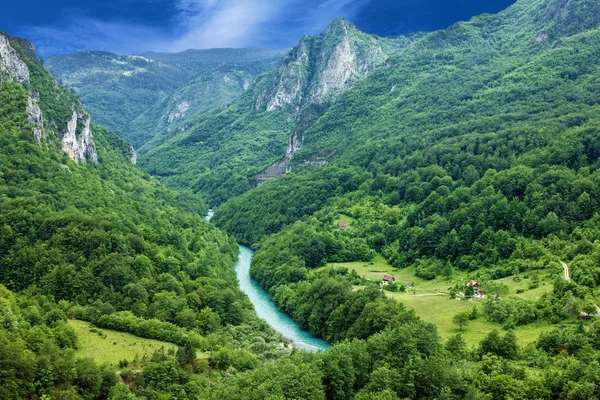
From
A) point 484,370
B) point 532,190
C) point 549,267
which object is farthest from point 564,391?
point 532,190

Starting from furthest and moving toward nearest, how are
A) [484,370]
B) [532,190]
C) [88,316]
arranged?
1. [532,190]
2. [88,316]
3. [484,370]

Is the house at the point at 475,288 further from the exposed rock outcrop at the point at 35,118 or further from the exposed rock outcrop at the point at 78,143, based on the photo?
the exposed rock outcrop at the point at 78,143

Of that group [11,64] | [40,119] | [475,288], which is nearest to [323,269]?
[475,288]

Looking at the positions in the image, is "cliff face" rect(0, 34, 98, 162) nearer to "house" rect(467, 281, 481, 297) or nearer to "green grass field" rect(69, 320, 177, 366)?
"green grass field" rect(69, 320, 177, 366)

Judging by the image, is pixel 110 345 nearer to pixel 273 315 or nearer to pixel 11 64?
pixel 273 315

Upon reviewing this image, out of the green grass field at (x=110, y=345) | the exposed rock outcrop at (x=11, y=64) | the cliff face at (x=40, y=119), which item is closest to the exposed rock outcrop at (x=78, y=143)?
the cliff face at (x=40, y=119)

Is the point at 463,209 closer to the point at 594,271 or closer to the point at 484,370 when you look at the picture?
the point at 594,271

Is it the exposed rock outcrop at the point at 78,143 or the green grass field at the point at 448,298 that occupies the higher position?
the exposed rock outcrop at the point at 78,143
